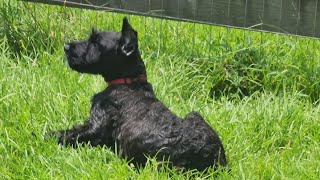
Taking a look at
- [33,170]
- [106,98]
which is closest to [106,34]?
[106,98]

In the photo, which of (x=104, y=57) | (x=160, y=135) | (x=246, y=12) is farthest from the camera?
(x=246, y=12)

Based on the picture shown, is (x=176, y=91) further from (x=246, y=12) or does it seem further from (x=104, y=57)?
(x=246, y=12)

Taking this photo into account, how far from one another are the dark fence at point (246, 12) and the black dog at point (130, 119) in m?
1.85

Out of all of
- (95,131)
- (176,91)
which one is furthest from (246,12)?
(95,131)

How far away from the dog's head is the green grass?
1.44 feet

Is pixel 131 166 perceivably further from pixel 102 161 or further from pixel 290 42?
pixel 290 42

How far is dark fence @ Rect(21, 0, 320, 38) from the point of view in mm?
7547

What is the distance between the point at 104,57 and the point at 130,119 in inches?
22.7

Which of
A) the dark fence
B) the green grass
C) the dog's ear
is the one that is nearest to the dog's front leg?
the green grass

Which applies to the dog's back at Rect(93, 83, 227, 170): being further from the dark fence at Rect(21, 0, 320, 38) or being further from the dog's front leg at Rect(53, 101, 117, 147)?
the dark fence at Rect(21, 0, 320, 38)

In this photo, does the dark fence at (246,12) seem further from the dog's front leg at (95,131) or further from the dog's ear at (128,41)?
the dog's front leg at (95,131)

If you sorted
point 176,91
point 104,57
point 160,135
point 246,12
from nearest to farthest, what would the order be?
point 160,135 → point 104,57 → point 176,91 → point 246,12

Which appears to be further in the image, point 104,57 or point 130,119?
point 104,57

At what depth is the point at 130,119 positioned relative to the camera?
18.1 ft
